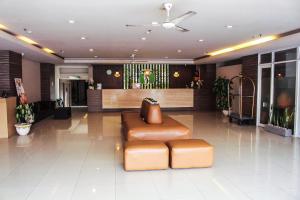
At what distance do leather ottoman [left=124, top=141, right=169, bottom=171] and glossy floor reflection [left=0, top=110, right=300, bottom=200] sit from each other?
0.13m

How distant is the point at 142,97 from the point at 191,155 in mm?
9142

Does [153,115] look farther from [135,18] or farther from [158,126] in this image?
[135,18]

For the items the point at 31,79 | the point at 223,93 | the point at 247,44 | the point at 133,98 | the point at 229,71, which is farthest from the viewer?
the point at 133,98

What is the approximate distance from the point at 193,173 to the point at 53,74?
36.3ft

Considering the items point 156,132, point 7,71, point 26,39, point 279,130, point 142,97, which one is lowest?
point 279,130

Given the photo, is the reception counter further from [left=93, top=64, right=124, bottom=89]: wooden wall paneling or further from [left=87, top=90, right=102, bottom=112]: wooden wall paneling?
[left=93, top=64, right=124, bottom=89]: wooden wall paneling

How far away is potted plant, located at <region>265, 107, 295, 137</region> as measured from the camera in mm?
7193

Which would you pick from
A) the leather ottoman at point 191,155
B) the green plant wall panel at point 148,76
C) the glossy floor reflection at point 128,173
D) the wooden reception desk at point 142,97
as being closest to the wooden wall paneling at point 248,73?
the glossy floor reflection at point 128,173

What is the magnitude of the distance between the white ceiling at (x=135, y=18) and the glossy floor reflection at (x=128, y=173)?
8.95ft

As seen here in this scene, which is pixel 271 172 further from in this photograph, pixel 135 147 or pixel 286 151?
pixel 135 147

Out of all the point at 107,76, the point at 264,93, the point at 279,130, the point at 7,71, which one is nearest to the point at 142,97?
the point at 107,76

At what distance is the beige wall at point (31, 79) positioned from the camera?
10.5m

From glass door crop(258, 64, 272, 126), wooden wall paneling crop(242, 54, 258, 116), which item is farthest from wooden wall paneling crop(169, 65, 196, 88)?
glass door crop(258, 64, 272, 126)

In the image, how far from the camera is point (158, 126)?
17.6ft
